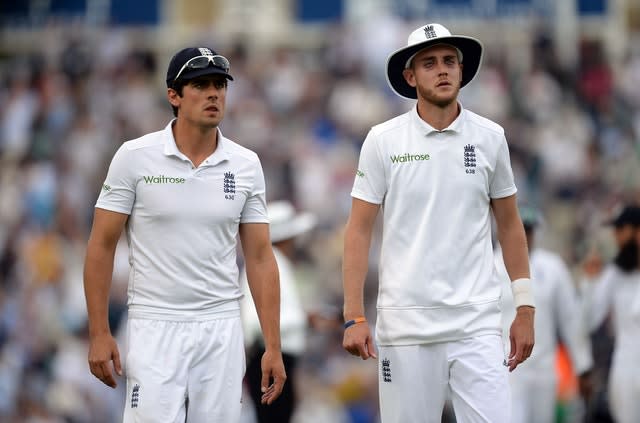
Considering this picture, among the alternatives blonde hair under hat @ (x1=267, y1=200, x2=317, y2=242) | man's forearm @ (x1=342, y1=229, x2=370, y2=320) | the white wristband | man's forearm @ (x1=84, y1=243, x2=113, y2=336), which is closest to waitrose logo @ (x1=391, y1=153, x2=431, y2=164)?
man's forearm @ (x1=342, y1=229, x2=370, y2=320)

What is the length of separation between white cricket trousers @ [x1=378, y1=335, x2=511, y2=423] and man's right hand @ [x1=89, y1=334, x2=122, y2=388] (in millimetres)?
1418

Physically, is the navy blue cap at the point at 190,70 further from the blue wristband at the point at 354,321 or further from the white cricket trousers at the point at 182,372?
the blue wristband at the point at 354,321

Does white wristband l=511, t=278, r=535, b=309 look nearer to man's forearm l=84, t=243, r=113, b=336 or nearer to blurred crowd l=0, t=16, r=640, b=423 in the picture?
man's forearm l=84, t=243, r=113, b=336

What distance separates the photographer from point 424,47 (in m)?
8.00

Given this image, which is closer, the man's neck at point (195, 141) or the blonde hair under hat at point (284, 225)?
the man's neck at point (195, 141)

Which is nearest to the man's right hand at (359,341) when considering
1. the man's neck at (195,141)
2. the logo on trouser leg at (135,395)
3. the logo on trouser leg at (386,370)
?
the logo on trouser leg at (386,370)

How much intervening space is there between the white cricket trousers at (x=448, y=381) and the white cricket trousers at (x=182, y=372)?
834mm

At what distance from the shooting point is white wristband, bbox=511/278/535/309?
7.95 meters

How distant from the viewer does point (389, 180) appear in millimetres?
7910

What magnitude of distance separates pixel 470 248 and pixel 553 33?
1732cm

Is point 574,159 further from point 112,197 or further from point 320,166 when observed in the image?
point 112,197

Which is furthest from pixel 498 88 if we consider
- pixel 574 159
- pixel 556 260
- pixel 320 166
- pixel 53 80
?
pixel 556 260

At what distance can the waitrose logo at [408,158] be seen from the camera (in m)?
7.86

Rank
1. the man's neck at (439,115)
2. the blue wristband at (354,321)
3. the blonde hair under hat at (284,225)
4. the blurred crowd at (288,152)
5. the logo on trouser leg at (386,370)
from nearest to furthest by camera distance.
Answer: the blue wristband at (354,321) < the logo on trouser leg at (386,370) < the man's neck at (439,115) < the blonde hair under hat at (284,225) < the blurred crowd at (288,152)
